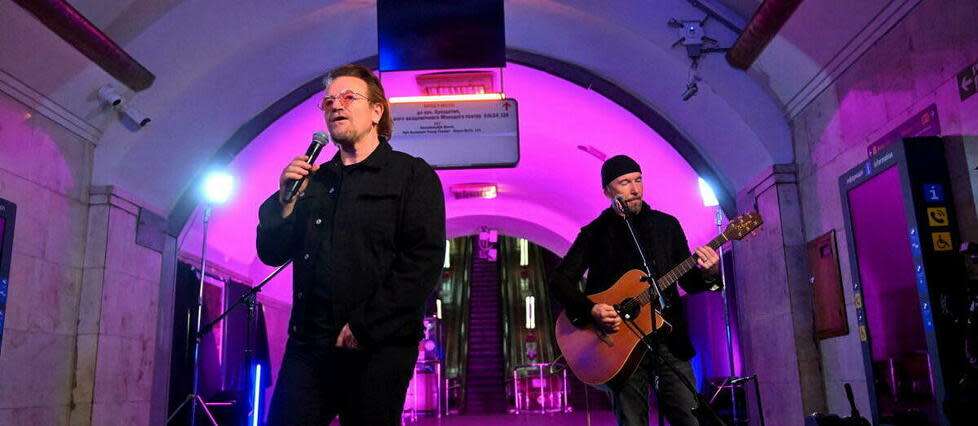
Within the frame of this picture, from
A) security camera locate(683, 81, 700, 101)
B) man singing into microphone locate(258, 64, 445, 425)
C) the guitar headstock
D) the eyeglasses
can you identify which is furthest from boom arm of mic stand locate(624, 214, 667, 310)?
security camera locate(683, 81, 700, 101)

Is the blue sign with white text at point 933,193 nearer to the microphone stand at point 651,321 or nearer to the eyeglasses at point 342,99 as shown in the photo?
the microphone stand at point 651,321

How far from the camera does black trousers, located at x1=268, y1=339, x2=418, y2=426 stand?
2105 millimetres

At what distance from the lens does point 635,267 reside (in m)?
4.04

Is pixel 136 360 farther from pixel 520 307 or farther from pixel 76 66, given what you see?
pixel 520 307

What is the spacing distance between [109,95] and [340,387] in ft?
15.9

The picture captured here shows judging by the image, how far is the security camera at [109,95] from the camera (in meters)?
5.98

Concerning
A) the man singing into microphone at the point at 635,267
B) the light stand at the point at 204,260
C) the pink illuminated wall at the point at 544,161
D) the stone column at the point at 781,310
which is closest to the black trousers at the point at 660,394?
the man singing into microphone at the point at 635,267

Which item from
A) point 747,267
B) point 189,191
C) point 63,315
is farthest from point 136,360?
point 747,267

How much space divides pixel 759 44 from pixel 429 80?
12.5 ft

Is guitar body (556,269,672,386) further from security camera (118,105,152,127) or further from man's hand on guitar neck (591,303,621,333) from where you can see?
security camera (118,105,152,127)

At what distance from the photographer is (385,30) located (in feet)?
21.8

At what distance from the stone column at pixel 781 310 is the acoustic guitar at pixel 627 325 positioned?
8.36 feet

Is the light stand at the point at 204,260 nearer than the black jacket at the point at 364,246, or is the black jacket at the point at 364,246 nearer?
the black jacket at the point at 364,246

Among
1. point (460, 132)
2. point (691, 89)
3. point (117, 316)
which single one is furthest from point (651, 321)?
point (117, 316)
